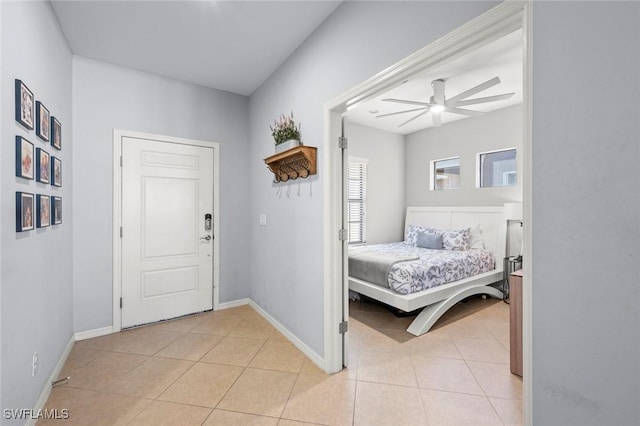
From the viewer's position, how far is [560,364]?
101cm

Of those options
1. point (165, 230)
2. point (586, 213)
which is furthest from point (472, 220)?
point (165, 230)

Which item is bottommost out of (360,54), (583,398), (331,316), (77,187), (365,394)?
(365,394)

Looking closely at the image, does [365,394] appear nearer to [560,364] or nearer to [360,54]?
[560,364]

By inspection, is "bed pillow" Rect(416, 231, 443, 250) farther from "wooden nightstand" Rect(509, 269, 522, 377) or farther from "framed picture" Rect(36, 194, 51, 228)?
"framed picture" Rect(36, 194, 51, 228)

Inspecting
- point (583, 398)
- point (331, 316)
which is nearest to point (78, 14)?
point (331, 316)

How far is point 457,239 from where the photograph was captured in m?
4.33

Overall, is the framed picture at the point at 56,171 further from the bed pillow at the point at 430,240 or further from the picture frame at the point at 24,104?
the bed pillow at the point at 430,240

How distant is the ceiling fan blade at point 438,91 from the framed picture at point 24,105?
3461 millimetres

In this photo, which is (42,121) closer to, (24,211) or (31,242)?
(24,211)

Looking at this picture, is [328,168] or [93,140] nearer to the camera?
[328,168]

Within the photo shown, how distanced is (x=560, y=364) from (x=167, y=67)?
3637 millimetres

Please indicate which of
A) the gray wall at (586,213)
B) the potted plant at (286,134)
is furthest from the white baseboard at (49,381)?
the gray wall at (586,213)

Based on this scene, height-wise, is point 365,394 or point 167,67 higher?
point 167,67

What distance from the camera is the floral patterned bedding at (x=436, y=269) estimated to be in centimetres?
296
